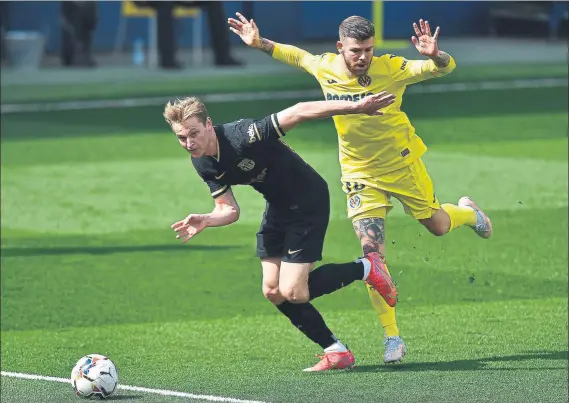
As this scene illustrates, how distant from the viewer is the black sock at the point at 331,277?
380 inches

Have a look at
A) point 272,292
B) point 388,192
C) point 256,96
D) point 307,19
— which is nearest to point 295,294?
point 272,292

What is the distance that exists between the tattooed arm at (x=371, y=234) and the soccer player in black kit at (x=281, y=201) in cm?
15

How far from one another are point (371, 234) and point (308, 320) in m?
0.88

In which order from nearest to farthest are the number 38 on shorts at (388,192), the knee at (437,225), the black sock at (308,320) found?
the black sock at (308,320)
the number 38 on shorts at (388,192)
the knee at (437,225)

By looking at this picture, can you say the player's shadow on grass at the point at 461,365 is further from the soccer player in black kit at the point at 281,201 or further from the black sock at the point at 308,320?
the black sock at the point at 308,320

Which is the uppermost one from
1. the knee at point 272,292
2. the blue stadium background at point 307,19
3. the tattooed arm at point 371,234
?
the tattooed arm at point 371,234

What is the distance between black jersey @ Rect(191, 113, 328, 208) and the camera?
8961 millimetres

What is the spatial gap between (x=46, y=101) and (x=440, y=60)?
57.6ft

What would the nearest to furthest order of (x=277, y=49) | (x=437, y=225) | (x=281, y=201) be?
(x=281, y=201) < (x=277, y=49) < (x=437, y=225)

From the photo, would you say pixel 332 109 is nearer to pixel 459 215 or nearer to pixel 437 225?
→ pixel 437 225

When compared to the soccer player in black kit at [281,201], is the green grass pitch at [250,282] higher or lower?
lower

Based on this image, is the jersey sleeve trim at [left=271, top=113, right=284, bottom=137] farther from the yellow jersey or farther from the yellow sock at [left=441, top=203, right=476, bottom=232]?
the yellow sock at [left=441, top=203, right=476, bottom=232]

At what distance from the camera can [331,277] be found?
9664mm


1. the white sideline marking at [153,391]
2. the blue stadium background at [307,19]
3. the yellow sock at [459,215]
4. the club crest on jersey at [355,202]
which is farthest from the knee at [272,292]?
the blue stadium background at [307,19]
